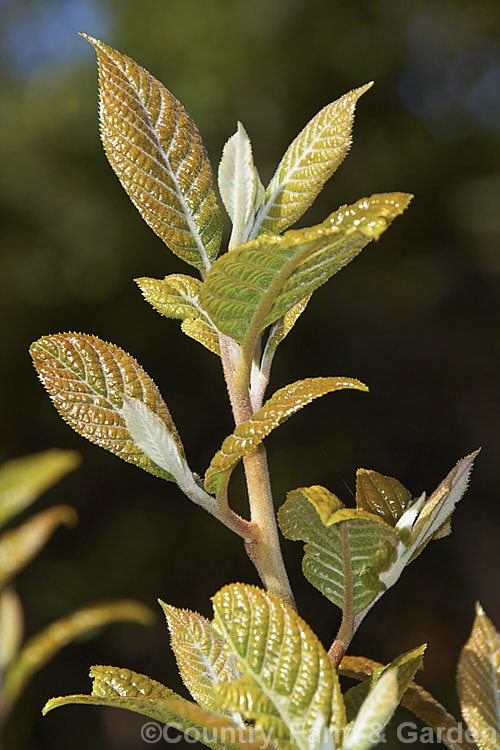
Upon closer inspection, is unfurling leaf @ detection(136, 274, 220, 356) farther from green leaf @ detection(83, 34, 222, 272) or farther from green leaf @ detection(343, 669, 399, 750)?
green leaf @ detection(343, 669, 399, 750)

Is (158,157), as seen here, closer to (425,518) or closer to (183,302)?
(183,302)

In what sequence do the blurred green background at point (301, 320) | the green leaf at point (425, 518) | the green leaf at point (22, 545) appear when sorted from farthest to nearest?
the blurred green background at point (301, 320), the green leaf at point (425, 518), the green leaf at point (22, 545)

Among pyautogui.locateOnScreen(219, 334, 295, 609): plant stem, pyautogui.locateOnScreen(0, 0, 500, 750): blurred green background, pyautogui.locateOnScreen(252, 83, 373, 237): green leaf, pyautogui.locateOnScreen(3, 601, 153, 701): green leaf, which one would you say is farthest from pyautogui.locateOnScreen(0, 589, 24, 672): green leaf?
pyautogui.locateOnScreen(0, 0, 500, 750): blurred green background

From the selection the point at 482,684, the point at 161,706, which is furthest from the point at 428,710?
the point at 161,706

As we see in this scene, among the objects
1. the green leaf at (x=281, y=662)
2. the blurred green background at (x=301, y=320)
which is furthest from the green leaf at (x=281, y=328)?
the blurred green background at (x=301, y=320)

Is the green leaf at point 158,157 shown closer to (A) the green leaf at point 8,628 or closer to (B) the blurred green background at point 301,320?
(A) the green leaf at point 8,628
